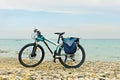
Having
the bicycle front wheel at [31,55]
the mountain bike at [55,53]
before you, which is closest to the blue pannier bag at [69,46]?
the mountain bike at [55,53]

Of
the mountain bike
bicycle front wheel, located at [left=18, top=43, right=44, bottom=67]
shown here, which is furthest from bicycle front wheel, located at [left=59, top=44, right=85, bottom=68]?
bicycle front wheel, located at [left=18, top=43, right=44, bottom=67]

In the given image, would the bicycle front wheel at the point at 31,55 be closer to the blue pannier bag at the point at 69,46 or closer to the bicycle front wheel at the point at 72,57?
the bicycle front wheel at the point at 72,57

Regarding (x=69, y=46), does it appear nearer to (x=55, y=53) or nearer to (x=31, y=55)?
(x=55, y=53)

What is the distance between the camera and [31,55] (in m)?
14.5

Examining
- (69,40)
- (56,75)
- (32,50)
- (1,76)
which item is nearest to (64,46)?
(69,40)

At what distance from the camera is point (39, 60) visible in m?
14.6

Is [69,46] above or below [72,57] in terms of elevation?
above

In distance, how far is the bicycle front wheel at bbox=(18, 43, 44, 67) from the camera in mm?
14328

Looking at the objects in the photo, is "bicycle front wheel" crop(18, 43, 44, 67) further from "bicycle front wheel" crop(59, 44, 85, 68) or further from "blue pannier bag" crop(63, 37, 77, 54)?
"blue pannier bag" crop(63, 37, 77, 54)

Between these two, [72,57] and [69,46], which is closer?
[69,46]

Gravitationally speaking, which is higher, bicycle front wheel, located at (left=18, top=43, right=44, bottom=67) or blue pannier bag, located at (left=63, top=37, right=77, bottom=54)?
blue pannier bag, located at (left=63, top=37, right=77, bottom=54)

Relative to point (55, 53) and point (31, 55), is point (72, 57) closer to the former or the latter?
point (55, 53)

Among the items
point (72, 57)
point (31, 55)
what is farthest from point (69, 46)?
point (31, 55)

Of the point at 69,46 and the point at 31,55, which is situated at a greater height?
the point at 69,46
